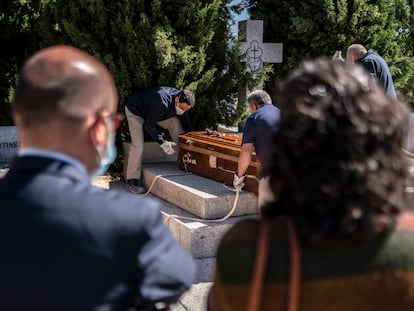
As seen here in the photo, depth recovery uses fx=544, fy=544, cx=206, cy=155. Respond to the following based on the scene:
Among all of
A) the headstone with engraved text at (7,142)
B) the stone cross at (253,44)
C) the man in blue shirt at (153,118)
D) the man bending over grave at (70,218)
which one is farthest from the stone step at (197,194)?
the man bending over grave at (70,218)

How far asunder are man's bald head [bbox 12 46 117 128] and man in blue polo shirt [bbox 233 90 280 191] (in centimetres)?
326

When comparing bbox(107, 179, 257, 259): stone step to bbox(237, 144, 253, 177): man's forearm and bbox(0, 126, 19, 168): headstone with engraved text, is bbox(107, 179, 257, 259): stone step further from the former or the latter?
bbox(0, 126, 19, 168): headstone with engraved text

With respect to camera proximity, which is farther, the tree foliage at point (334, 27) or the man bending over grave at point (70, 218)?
the tree foliage at point (334, 27)

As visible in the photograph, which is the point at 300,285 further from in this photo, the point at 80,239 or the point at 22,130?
the point at 22,130

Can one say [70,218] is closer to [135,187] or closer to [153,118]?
[153,118]

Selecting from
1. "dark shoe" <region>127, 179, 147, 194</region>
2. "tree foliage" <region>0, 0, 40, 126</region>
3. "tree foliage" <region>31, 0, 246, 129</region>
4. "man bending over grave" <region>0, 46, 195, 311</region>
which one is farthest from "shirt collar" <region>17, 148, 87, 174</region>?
"tree foliage" <region>0, 0, 40, 126</region>

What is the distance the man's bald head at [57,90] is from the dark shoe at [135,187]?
5.45 m

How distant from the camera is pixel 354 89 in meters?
1.24

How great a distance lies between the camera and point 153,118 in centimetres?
648

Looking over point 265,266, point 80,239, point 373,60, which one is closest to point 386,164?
point 265,266

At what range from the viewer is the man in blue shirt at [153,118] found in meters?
6.47

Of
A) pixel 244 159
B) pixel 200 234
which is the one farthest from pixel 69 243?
pixel 244 159

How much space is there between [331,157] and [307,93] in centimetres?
16

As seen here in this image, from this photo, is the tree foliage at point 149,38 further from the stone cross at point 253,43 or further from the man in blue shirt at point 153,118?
the stone cross at point 253,43
